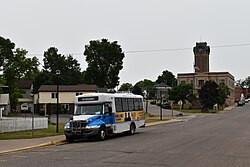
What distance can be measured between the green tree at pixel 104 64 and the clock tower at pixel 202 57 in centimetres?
3503

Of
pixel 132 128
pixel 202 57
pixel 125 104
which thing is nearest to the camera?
pixel 125 104

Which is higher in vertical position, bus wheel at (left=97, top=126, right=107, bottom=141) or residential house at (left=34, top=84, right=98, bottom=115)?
residential house at (left=34, top=84, right=98, bottom=115)

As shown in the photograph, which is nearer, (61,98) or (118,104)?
(118,104)

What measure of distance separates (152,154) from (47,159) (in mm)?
4018

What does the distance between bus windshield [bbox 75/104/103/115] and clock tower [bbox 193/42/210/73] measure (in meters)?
102

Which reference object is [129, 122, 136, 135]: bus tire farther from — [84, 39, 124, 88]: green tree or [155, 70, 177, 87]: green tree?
[155, 70, 177, 87]: green tree

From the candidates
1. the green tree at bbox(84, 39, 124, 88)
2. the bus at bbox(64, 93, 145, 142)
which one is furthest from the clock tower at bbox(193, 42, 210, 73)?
the bus at bbox(64, 93, 145, 142)

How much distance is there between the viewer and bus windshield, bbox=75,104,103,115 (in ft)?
83.6

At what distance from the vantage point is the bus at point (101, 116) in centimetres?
2405

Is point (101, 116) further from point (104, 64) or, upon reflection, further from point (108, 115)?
point (104, 64)

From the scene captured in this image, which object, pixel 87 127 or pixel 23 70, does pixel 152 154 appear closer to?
pixel 87 127

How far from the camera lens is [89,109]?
25766 mm

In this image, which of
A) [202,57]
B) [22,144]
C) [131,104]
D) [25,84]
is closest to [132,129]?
[131,104]

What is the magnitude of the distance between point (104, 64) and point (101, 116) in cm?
7237
